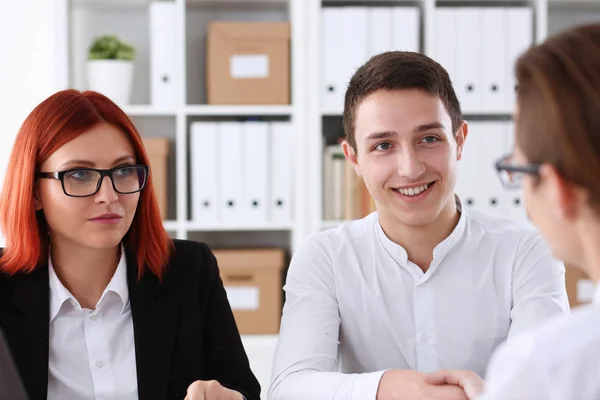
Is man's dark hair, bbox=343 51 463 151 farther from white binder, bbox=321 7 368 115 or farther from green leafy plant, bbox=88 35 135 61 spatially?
green leafy plant, bbox=88 35 135 61

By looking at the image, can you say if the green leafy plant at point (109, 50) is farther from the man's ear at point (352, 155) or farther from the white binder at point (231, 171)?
the man's ear at point (352, 155)

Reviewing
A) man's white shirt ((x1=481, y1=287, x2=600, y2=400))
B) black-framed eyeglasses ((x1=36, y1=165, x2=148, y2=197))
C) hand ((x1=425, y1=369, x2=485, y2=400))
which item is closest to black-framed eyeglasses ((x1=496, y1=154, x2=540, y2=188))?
man's white shirt ((x1=481, y1=287, x2=600, y2=400))

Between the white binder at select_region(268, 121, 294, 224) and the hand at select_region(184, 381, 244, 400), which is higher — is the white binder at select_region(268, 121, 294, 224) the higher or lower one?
the higher one

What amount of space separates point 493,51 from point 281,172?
3.10 ft

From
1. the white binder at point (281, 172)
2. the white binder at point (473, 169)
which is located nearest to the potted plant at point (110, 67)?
the white binder at point (281, 172)

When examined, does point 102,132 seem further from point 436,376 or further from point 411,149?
point 436,376

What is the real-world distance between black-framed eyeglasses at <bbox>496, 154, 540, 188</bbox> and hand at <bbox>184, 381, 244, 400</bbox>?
0.69 meters

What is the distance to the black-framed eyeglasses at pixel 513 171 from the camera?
2.95ft

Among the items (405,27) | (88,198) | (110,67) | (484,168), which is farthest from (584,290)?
(88,198)

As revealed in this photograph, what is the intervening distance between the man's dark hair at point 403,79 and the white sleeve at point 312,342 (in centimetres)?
33

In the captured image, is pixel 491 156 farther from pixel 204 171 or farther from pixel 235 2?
pixel 235 2

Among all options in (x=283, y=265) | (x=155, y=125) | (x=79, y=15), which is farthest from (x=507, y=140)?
(x=79, y=15)

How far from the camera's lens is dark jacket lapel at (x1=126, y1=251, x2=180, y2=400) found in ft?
5.20

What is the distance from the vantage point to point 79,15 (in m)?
3.22
